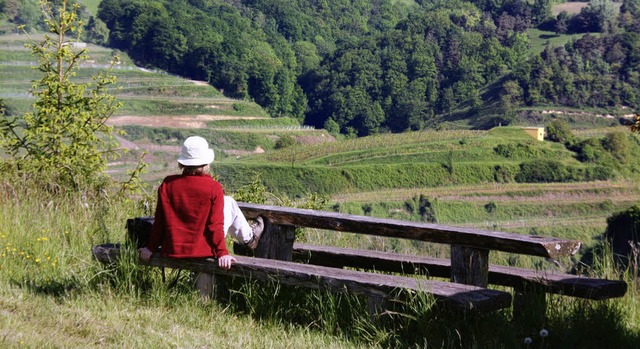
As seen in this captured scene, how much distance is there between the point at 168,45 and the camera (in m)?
116

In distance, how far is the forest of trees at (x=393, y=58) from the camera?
109875mm

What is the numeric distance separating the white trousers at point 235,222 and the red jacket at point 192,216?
6.1 inches

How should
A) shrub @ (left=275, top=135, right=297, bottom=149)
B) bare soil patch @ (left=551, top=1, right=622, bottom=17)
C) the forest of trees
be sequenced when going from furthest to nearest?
1. bare soil patch @ (left=551, top=1, right=622, bottom=17)
2. the forest of trees
3. shrub @ (left=275, top=135, right=297, bottom=149)

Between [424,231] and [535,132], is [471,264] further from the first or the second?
[535,132]

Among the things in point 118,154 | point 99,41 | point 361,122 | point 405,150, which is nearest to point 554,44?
point 361,122

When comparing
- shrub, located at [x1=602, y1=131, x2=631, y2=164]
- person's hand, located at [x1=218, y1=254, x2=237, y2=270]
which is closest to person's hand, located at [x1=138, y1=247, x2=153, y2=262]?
person's hand, located at [x1=218, y1=254, x2=237, y2=270]

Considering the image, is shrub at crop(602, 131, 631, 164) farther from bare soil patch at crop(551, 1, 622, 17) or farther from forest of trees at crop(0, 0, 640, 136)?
bare soil patch at crop(551, 1, 622, 17)

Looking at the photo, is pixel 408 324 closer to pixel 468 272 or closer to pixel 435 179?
pixel 468 272

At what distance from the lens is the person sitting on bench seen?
4.07 metres

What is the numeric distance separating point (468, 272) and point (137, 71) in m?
104

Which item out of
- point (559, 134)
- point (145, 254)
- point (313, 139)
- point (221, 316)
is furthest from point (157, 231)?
point (313, 139)

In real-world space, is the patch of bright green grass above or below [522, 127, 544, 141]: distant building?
above

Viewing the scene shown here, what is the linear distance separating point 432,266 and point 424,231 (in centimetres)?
72

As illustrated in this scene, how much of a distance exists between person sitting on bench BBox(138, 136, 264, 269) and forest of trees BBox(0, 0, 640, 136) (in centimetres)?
10287
